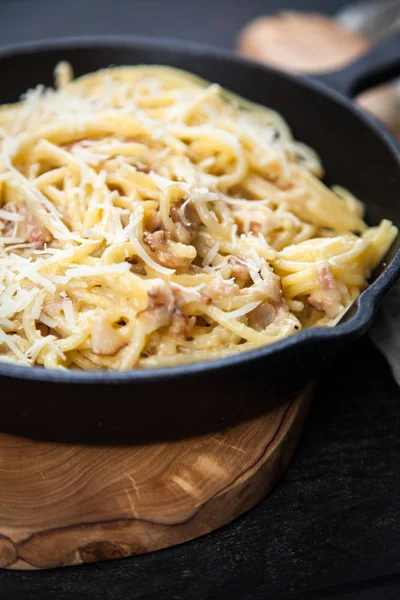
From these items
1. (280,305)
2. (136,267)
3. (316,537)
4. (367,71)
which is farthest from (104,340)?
(367,71)

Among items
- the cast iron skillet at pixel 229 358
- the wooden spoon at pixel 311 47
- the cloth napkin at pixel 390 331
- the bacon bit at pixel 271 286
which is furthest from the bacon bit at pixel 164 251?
the wooden spoon at pixel 311 47

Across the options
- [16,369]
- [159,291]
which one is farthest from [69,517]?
[159,291]

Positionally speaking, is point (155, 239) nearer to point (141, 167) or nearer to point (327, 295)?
point (141, 167)

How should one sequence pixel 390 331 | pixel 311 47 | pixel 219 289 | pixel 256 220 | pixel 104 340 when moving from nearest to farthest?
pixel 104 340 < pixel 219 289 < pixel 256 220 < pixel 390 331 < pixel 311 47

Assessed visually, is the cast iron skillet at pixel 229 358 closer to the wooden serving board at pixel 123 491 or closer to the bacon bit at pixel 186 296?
the wooden serving board at pixel 123 491

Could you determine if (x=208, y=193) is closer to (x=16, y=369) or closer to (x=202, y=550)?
(x=16, y=369)

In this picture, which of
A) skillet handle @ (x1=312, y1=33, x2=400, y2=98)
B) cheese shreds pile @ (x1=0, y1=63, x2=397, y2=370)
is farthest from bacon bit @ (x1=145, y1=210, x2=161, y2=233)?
skillet handle @ (x1=312, y1=33, x2=400, y2=98)

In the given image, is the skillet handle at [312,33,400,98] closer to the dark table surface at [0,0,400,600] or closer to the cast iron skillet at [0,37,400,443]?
the cast iron skillet at [0,37,400,443]
